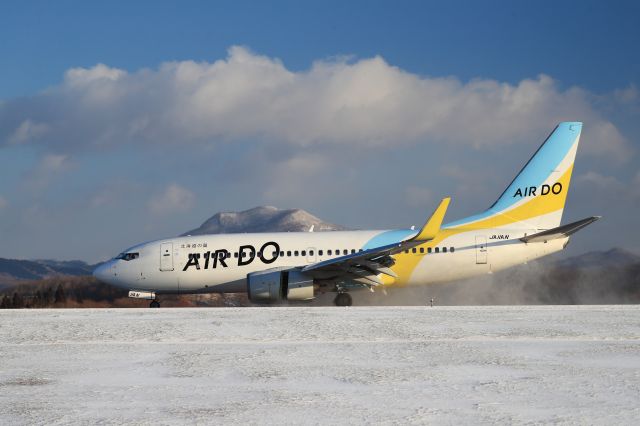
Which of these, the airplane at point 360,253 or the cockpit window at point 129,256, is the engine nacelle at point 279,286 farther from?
the cockpit window at point 129,256

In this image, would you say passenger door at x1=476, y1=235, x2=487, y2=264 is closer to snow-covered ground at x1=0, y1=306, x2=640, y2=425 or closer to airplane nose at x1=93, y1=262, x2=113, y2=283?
airplane nose at x1=93, y1=262, x2=113, y2=283

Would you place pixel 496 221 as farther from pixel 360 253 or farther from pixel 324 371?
pixel 324 371

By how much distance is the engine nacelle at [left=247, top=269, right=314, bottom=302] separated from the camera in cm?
2550

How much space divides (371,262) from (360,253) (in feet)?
2.96

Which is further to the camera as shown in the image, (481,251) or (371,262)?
(481,251)

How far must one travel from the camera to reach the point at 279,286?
83.8ft

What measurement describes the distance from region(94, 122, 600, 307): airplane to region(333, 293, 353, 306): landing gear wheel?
1.4 inches

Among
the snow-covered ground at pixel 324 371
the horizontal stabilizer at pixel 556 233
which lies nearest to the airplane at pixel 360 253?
the horizontal stabilizer at pixel 556 233

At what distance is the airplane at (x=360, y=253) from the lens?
84.9ft

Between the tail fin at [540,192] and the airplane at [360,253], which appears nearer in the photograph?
the airplane at [360,253]

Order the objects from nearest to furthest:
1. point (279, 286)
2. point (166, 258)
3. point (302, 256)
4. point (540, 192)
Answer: point (279, 286) < point (302, 256) < point (540, 192) < point (166, 258)

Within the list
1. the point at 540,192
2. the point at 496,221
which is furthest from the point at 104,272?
the point at 540,192

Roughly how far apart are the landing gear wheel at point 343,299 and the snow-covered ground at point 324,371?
48.4 ft

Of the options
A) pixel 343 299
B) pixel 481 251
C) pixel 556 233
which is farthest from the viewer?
pixel 481 251
